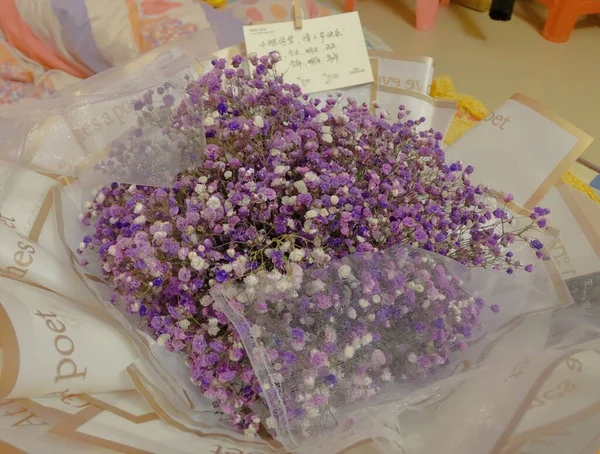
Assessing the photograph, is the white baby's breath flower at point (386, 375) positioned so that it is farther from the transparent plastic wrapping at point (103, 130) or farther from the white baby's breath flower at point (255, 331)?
the transparent plastic wrapping at point (103, 130)

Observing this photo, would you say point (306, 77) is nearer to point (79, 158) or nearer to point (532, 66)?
point (79, 158)

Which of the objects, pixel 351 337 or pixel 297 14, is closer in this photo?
pixel 351 337

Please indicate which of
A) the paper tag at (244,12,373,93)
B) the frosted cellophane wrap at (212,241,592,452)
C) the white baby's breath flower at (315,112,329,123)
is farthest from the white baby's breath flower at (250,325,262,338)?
the paper tag at (244,12,373,93)

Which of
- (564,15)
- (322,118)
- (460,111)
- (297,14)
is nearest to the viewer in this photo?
(322,118)

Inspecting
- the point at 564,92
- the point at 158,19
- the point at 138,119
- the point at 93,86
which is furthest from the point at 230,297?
the point at 564,92

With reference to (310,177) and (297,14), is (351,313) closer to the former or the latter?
(310,177)

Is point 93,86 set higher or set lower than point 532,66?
higher

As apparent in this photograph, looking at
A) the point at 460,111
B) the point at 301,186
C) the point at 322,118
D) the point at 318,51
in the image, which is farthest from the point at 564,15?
the point at 301,186
